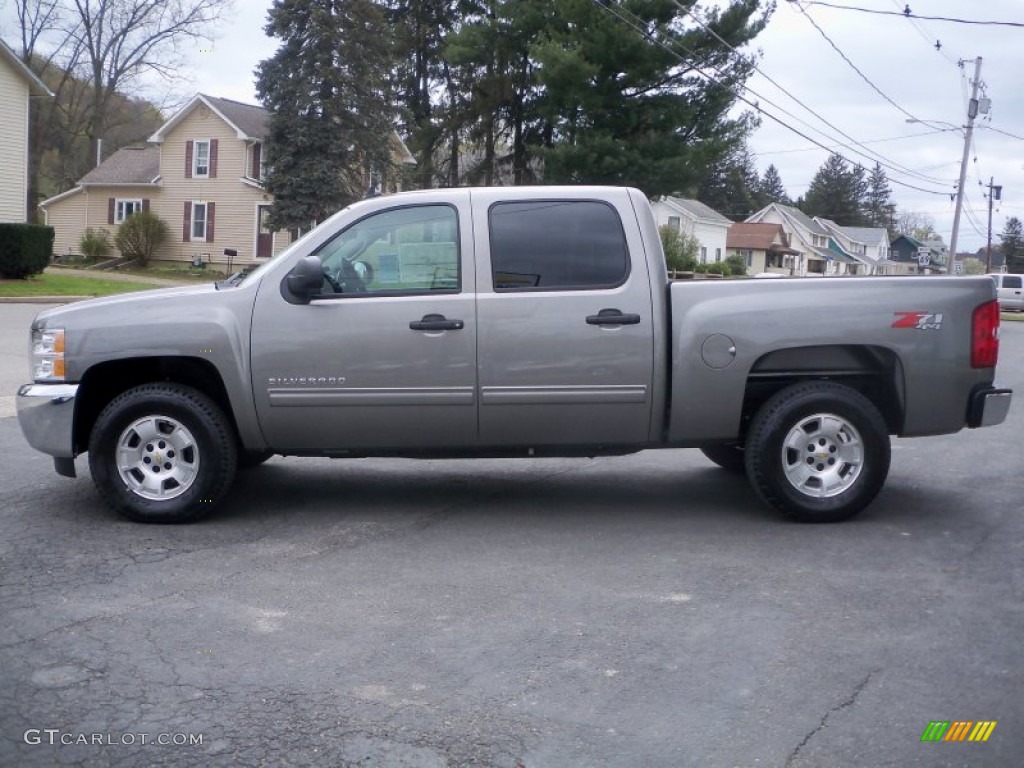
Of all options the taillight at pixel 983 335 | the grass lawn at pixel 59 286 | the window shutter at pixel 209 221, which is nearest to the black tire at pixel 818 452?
the taillight at pixel 983 335

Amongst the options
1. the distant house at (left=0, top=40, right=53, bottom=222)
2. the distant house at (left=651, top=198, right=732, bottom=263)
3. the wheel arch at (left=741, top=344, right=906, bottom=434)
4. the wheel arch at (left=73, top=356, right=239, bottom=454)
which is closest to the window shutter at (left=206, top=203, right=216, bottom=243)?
the distant house at (left=0, top=40, right=53, bottom=222)

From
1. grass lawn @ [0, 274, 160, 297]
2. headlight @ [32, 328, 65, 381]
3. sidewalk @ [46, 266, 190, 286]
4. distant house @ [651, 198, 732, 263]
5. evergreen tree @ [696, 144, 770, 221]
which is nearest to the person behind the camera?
headlight @ [32, 328, 65, 381]

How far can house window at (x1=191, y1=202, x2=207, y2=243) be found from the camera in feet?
165

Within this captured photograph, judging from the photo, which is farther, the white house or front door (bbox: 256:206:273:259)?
the white house

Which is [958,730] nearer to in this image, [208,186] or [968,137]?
[968,137]

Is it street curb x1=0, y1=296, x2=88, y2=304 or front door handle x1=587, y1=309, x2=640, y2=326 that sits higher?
front door handle x1=587, y1=309, x2=640, y2=326

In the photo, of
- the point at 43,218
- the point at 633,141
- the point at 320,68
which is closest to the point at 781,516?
the point at 633,141

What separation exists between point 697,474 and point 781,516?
1.62m

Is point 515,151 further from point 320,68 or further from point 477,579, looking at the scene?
point 477,579

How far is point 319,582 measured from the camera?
5551 mm

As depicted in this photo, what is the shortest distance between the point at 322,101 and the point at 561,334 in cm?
3627

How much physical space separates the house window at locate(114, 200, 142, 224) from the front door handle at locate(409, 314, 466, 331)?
4876 cm

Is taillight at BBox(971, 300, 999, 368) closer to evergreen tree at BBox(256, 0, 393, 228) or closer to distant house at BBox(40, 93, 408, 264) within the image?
evergreen tree at BBox(256, 0, 393, 228)

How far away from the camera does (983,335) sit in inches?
263
